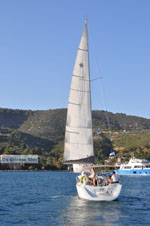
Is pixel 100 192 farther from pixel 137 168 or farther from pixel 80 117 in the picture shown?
pixel 137 168

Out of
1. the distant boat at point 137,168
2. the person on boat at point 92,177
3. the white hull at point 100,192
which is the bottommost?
the white hull at point 100,192

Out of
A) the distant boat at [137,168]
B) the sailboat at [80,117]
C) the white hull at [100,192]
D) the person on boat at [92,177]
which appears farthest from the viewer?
the distant boat at [137,168]

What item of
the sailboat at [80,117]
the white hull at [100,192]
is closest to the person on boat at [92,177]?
the white hull at [100,192]

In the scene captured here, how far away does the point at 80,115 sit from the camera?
43219mm

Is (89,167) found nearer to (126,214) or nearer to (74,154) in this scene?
(74,154)

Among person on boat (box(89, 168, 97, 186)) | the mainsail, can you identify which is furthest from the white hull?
the mainsail

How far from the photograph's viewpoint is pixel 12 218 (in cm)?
2936

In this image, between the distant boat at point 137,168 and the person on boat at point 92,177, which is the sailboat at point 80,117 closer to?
the person on boat at point 92,177

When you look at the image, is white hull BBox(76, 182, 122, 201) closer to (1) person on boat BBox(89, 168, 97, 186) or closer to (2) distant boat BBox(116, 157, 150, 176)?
(1) person on boat BBox(89, 168, 97, 186)

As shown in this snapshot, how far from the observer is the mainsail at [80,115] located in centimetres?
4238

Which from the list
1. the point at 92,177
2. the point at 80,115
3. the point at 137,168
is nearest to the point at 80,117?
the point at 80,115

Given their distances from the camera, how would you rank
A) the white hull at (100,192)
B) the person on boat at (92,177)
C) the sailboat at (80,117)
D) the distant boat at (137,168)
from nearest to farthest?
the white hull at (100,192) < the person on boat at (92,177) < the sailboat at (80,117) < the distant boat at (137,168)

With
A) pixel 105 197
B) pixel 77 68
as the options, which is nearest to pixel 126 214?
pixel 105 197

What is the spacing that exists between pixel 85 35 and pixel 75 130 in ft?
36.3
